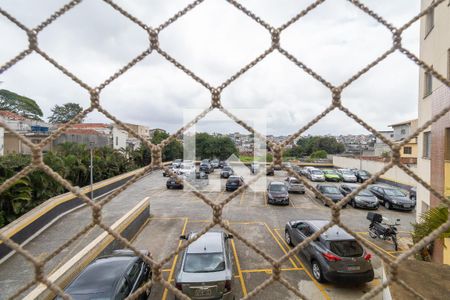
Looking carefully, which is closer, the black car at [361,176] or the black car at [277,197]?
the black car at [277,197]

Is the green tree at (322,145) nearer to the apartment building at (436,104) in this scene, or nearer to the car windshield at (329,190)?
the car windshield at (329,190)

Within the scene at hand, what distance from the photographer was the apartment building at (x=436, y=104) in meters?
3.75

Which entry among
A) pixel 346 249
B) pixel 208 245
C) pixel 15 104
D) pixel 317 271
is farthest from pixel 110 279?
pixel 15 104

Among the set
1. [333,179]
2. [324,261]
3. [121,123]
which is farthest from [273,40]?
[333,179]

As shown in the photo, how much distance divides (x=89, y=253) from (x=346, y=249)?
4147mm

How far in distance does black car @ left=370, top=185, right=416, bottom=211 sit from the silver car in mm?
8027

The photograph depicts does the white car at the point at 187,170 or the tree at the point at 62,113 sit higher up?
the tree at the point at 62,113

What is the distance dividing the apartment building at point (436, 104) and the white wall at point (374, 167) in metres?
2.91

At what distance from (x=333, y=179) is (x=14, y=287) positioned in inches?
596

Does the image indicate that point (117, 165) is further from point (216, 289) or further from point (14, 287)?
point (216, 289)

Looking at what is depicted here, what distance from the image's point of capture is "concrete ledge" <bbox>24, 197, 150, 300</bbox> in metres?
3.02

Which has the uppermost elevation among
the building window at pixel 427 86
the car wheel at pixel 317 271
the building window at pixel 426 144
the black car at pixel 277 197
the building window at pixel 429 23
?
the building window at pixel 429 23

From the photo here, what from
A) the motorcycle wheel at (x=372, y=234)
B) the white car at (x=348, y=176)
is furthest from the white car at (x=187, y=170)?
the white car at (x=348, y=176)

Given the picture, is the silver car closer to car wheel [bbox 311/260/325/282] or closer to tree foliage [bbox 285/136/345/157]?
car wheel [bbox 311/260/325/282]
